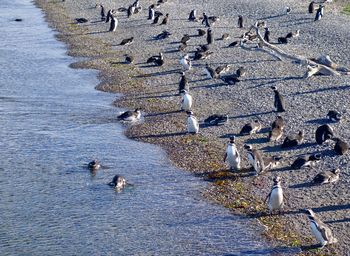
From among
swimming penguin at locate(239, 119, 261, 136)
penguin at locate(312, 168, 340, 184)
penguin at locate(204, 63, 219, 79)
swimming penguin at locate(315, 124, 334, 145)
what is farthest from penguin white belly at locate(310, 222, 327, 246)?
penguin at locate(204, 63, 219, 79)

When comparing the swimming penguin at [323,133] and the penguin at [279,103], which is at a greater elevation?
the swimming penguin at [323,133]

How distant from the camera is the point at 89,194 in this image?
1928cm

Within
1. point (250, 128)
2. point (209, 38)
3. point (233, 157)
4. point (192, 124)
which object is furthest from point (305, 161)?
point (209, 38)

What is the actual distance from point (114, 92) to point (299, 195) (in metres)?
13.3

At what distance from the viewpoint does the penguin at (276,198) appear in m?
17.1

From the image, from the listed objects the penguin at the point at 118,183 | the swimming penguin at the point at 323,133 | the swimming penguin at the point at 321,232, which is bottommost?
the penguin at the point at 118,183

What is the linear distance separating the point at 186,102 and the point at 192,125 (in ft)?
8.73

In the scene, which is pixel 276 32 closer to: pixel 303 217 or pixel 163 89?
pixel 163 89

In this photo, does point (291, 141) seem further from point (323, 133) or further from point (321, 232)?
A: point (321, 232)

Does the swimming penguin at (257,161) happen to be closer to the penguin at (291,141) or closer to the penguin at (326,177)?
the penguin at (326,177)

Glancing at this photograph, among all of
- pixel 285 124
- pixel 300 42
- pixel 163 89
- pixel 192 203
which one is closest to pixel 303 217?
pixel 192 203

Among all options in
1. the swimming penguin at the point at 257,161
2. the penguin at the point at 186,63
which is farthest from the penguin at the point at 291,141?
the penguin at the point at 186,63

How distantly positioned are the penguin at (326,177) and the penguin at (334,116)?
499 cm

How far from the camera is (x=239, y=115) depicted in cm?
2516
